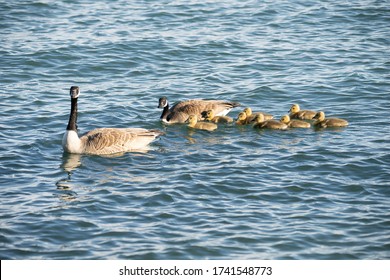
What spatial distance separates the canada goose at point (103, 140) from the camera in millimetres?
15430

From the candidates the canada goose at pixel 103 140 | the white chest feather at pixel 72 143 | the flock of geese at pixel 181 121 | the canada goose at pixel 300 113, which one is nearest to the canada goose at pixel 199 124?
the flock of geese at pixel 181 121

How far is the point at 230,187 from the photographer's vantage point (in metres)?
13.8

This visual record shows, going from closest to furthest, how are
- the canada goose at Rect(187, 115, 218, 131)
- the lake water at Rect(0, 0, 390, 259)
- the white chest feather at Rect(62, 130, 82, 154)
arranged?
the lake water at Rect(0, 0, 390, 259)
the white chest feather at Rect(62, 130, 82, 154)
the canada goose at Rect(187, 115, 218, 131)

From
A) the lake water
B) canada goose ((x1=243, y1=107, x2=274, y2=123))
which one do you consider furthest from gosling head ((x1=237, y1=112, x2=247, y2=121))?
the lake water

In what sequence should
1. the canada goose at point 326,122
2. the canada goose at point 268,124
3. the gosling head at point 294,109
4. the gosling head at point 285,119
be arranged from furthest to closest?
1. the gosling head at point 294,109
2. the gosling head at point 285,119
3. the canada goose at point 326,122
4. the canada goose at point 268,124

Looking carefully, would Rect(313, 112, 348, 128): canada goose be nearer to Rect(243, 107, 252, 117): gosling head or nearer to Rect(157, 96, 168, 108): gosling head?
Rect(243, 107, 252, 117): gosling head

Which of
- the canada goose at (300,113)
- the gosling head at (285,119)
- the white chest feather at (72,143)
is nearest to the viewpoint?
the white chest feather at (72,143)

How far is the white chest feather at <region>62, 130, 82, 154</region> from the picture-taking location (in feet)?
50.5

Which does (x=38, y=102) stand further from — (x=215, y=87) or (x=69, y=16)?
(x=69, y=16)

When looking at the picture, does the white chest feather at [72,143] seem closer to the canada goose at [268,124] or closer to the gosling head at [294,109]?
the canada goose at [268,124]

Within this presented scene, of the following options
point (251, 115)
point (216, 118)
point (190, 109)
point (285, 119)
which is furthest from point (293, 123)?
point (190, 109)

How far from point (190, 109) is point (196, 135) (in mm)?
1022

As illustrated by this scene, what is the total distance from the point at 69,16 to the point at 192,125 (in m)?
10.3

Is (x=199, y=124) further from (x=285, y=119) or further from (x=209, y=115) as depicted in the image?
(x=285, y=119)
